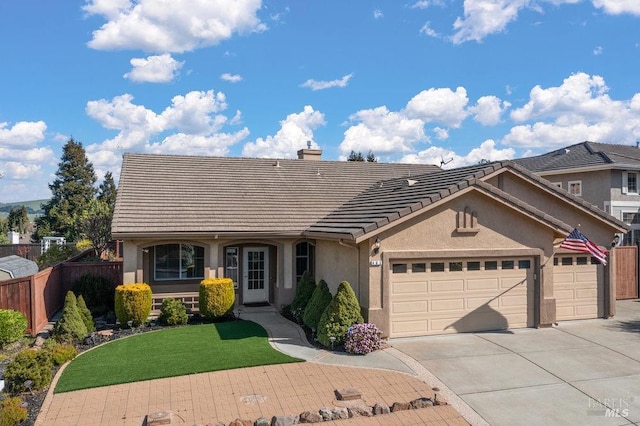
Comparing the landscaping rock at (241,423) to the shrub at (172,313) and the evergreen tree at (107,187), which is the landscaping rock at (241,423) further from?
the evergreen tree at (107,187)

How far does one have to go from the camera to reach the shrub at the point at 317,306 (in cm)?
1305

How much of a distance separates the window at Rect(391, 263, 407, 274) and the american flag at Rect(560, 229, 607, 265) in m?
5.15

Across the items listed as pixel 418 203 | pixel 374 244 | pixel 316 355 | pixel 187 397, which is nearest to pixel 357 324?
pixel 316 355

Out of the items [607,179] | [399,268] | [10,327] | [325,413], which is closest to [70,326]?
[10,327]

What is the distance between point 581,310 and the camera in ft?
48.6

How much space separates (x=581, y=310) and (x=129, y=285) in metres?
14.3

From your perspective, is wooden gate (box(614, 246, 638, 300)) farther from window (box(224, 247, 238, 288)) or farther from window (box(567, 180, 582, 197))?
window (box(224, 247, 238, 288))

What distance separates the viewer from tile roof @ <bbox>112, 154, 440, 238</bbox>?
15875 mm

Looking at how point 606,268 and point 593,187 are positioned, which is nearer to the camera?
point 606,268

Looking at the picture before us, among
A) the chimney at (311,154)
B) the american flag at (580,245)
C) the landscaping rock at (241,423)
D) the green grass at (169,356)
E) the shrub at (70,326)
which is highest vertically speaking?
the chimney at (311,154)

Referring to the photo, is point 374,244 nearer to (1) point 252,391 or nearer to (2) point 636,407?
(1) point 252,391

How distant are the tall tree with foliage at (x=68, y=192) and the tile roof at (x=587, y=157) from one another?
137 ft

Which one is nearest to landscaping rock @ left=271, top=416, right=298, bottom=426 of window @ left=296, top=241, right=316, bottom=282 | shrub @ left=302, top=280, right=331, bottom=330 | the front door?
shrub @ left=302, top=280, right=331, bottom=330

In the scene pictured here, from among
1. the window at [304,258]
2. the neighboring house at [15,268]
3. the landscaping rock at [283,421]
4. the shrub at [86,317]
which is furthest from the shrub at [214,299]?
the landscaping rock at [283,421]
